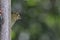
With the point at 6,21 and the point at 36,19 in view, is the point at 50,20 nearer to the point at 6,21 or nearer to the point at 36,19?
the point at 36,19

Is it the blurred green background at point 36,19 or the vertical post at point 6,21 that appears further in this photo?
the blurred green background at point 36,19

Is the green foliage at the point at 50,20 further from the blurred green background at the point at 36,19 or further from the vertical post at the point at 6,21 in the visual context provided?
the vertical post at the point at 6,21

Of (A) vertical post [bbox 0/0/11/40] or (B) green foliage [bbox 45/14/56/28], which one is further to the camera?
(B) green foliage [bbox 45/14/56/28]

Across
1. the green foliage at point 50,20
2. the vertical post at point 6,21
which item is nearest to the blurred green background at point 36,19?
the green foliage at point 50,20

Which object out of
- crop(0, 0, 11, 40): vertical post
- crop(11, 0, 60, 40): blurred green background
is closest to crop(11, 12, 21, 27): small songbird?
crop(11, 0, 60, 40): blurred green background

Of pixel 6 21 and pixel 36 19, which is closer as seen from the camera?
pixel 6 21

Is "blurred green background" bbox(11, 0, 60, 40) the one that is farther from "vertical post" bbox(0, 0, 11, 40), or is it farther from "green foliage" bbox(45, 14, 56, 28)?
"vertical post" bbox(0, 0, 11, 40)

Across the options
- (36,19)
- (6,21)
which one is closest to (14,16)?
(36,19)

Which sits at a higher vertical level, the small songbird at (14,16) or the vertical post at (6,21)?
the vertical post at (6,21)
